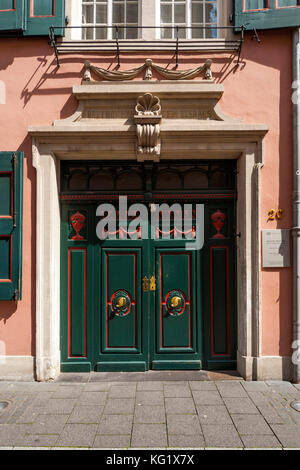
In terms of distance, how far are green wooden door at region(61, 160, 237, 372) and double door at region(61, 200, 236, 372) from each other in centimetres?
1

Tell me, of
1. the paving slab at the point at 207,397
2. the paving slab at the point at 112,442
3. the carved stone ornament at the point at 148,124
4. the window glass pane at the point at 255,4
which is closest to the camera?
the paving slab at the point at 112,442

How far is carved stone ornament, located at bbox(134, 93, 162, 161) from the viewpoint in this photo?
4559 mm

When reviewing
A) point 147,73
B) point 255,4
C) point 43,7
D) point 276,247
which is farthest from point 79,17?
point 276,247

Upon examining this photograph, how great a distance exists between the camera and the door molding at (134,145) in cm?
462

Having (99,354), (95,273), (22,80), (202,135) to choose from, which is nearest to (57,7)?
(22,80)

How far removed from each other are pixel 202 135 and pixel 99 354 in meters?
3.56

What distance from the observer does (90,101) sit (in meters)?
4.71

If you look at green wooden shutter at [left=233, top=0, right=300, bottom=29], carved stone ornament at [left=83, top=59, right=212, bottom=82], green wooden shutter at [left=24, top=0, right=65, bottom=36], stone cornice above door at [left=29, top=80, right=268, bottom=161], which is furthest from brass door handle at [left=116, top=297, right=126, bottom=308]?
green wooden shutter at [left=233, top=0, right=300, bottom=29]

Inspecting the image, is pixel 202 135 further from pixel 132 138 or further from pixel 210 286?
pixel 210 286

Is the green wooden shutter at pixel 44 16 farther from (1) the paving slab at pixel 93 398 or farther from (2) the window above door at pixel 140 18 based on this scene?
(1) the paving slab at pixel 93 398

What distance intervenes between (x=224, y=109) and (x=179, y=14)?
1775 mm

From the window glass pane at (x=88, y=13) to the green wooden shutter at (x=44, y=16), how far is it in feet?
1.64

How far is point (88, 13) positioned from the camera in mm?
5129

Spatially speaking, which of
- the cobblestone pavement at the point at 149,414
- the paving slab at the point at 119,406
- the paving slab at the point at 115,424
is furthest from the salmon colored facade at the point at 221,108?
the paving slab at the point at 115,424
